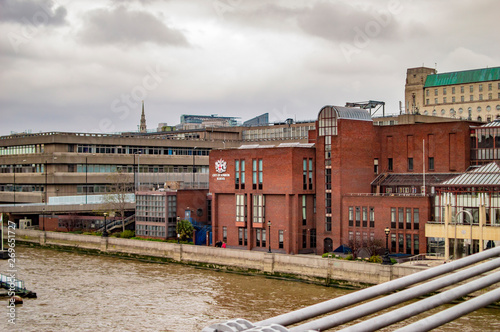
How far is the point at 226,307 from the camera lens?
1651 inches

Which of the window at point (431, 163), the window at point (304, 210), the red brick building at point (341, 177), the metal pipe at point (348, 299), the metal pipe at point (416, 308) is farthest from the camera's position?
the window at point (304, 210)

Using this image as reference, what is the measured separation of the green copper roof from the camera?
129500 mm

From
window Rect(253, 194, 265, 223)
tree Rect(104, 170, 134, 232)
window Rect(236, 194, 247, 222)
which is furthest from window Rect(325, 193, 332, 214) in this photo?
tree Rect(104, 170, 134, 232)

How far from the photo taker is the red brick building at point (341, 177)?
58656mm

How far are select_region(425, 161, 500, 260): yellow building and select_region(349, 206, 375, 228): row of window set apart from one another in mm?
6364

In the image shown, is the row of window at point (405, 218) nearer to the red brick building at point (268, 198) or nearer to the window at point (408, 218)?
the window at point (408, 218)

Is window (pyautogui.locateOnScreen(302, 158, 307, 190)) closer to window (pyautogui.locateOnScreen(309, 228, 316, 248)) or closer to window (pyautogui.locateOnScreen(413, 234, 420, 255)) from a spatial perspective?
window (pyautogui.locateOnScreen(309, 228, 316, 248))

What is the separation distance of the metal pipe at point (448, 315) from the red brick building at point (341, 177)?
46.5 meters

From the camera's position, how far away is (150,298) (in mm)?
45062

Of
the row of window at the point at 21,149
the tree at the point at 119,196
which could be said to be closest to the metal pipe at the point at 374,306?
the tree at the point at 119,196

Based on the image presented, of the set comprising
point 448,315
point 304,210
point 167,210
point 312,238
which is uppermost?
point 448,315

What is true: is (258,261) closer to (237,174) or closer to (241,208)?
(241,208)

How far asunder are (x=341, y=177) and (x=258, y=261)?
37.1 ft

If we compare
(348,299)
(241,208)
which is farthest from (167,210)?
(348,299)
